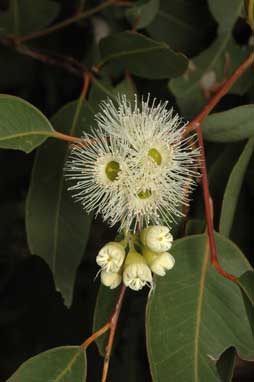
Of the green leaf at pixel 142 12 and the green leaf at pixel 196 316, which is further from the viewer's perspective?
the green leaf at pixel 142 12

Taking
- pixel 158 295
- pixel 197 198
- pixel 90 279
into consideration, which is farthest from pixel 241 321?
pixel 90 279

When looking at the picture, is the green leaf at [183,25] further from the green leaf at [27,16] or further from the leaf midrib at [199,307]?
the leaf midrib at [199,307]

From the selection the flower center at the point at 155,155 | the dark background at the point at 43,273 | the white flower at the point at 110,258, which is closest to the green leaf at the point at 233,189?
the flower center at the point at 155,155

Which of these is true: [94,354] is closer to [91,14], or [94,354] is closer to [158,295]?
[158,295]

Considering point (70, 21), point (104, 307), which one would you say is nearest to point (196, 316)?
point (104, 307)

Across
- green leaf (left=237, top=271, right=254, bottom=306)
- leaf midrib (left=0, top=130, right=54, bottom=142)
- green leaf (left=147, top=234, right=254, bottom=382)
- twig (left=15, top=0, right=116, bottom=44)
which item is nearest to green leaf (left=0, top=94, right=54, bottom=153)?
leaf midrib (left=0, top=130, right=54, bottom=142)

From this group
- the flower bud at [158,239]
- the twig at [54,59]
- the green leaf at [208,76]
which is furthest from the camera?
the twig at [54,59]

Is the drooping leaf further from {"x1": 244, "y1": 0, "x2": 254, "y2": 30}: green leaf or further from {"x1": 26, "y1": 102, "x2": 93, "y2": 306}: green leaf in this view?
{"x1": 244, "y1": 0, "x2": 254, "y2": 30}: green leaf
